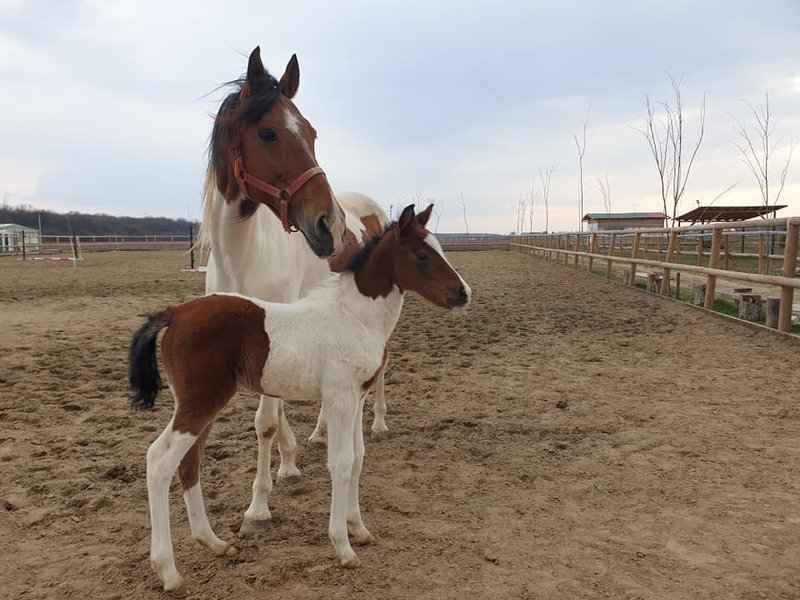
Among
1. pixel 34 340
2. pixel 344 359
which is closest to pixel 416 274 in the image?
pixel 344 359

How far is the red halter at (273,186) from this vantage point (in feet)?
7.95

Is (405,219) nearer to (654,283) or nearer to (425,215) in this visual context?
(425,215)

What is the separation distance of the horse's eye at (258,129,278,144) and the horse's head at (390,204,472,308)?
0.73 meters

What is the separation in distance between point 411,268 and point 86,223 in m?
73.0

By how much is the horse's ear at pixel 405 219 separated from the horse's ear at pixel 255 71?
99 centimetres

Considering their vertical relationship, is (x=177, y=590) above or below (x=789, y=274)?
below

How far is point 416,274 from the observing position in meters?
2.44

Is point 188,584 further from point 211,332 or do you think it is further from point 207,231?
point 207,231

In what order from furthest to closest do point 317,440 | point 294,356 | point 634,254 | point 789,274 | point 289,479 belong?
point 634,254 < point 789,274 < point 317,440 < point 289,479 < point 294,356

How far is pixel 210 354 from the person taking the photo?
2148 mm

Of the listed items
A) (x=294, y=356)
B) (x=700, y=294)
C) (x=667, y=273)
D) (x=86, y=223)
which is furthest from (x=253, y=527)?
(x=86, y=223)

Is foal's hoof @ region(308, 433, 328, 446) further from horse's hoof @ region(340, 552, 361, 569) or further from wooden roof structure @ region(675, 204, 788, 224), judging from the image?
wooden roof structure @ region(675, 204, 788, 224)

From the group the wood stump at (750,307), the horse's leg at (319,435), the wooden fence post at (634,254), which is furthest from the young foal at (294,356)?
the wooden fence post at (634,254)

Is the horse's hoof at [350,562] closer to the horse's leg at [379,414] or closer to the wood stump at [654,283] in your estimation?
the horse's leg at [379,414]
